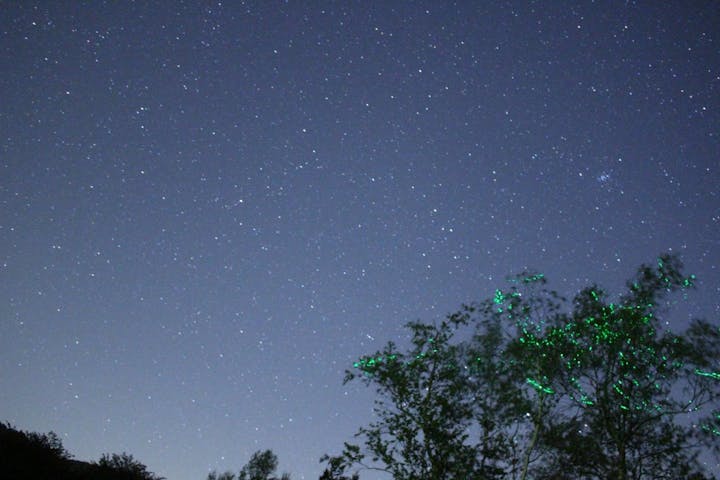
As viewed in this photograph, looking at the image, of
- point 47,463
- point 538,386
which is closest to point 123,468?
point 47,463

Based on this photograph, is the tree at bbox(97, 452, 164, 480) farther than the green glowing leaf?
No

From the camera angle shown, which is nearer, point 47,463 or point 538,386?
point 47,463

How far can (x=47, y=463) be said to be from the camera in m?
10.8

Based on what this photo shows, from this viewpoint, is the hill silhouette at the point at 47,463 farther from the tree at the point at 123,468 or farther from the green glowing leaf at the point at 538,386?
the green glowing leaf at the point at 538,386

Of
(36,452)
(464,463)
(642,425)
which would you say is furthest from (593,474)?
(36,452)

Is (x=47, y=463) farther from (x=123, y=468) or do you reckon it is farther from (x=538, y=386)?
(x=538, y=386)

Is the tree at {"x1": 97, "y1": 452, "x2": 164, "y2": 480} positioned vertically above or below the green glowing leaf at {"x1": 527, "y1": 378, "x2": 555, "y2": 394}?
below

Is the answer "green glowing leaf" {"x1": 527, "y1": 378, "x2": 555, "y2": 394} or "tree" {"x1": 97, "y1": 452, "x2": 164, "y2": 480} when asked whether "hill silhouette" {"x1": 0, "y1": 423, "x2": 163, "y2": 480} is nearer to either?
"tree" {"x1": 97, "y1": 452, "x2": 164, "y2": 480}

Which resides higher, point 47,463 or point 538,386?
point 538,386

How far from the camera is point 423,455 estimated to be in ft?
48.6

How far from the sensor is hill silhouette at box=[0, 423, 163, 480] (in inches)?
400

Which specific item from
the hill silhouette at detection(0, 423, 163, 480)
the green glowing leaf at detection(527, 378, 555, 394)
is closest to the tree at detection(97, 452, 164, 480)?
the hill silhouette at detection(0, 423, 163, 480)

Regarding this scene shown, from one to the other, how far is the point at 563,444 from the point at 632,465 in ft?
9.33

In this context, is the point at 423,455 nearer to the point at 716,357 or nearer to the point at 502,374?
the point at 502,374
